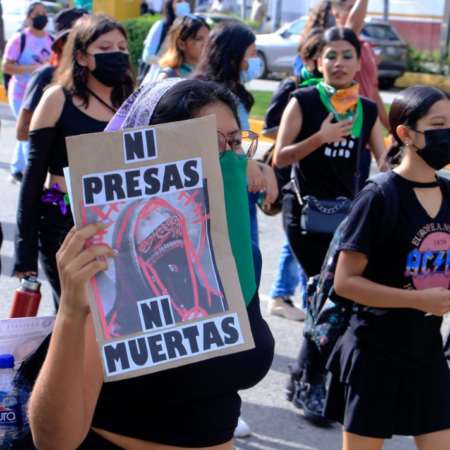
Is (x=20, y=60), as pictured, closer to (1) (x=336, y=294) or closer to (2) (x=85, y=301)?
(1) (x=336, y=294)

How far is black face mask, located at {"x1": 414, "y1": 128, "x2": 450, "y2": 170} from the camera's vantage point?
286cm

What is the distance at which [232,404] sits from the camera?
5.92ft

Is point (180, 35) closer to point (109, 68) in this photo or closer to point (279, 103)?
point (279, 103)

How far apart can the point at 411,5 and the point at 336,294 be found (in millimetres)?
24938

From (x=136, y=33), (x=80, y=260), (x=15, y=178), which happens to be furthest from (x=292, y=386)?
(x=136, y=33)

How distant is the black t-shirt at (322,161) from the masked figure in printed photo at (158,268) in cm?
283

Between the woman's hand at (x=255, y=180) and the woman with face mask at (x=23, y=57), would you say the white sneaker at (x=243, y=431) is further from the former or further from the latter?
the woman with face mask at (x=23, y=57)

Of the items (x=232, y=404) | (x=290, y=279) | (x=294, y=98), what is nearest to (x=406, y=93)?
(x=294, y=98)

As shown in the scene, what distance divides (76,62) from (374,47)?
15455 millimetres

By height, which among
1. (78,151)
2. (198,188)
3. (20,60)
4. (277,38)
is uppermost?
(78,151)

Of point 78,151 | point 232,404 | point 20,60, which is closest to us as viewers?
point 78,151

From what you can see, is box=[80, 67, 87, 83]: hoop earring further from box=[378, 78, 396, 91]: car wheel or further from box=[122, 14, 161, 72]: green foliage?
box=[378, 78, 396, 91]: car wheel

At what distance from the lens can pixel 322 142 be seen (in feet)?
13.5

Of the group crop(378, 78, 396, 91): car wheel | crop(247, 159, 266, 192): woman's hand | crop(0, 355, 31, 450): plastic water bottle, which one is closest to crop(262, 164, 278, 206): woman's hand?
crop(247, 159, 266, 192): woman's hand
